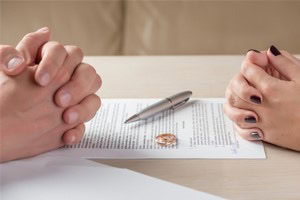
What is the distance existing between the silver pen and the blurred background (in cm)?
79

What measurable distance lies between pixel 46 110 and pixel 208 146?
0.80 feet

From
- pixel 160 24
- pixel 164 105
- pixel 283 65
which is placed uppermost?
pixel 283 65

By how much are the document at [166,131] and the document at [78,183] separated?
6 centimetres

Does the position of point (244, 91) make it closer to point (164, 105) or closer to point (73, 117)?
point (164, 105)

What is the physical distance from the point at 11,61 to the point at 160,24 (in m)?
1.01

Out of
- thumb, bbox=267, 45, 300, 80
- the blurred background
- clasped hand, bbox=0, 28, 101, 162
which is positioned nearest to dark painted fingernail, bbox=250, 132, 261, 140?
thumb, bbox=267, 45, 300, 80

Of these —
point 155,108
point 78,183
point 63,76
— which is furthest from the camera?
point 155,108

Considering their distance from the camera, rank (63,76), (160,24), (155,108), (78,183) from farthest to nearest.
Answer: (160,24) → (155,108) → (63,76) → (78,183)

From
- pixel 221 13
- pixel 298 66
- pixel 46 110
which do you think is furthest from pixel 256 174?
pixel 221 13

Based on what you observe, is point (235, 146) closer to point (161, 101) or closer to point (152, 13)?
point (161, 101)

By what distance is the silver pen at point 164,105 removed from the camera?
87 cm

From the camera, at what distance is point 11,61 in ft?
2.47

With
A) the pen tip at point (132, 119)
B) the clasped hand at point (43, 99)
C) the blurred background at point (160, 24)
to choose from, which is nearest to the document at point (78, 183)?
the clasped hand at point (43, 99)

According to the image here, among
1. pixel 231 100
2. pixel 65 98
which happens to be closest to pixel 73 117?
pixel 65 98
